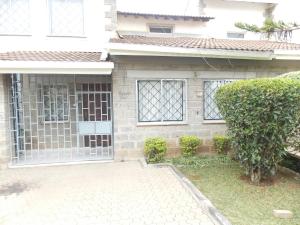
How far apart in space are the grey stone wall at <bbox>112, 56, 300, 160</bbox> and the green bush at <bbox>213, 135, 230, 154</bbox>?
0.22 m

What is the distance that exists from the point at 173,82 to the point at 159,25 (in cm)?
739

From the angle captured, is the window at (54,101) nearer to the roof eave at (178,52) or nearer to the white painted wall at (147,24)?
the roof eave at (178,52)

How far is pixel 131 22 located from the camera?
48.2 ft

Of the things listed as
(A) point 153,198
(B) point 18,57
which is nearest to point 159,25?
(B) point 18,57

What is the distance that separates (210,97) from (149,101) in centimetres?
212

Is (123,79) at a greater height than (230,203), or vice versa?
(123,79)

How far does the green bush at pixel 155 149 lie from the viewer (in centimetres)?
819

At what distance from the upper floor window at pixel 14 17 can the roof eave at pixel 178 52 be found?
3.75m

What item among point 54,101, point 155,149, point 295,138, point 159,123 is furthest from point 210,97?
point 54,101

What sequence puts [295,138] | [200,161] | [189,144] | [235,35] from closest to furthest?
1. [295,138]
2. [200,161]
3. [189,144]
4. [235,35]

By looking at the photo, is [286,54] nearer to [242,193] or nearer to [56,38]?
[242,193]

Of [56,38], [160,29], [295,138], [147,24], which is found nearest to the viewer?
[295,138]

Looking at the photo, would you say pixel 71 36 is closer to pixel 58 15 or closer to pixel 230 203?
pixel 58 15

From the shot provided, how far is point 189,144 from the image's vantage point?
8523mm
